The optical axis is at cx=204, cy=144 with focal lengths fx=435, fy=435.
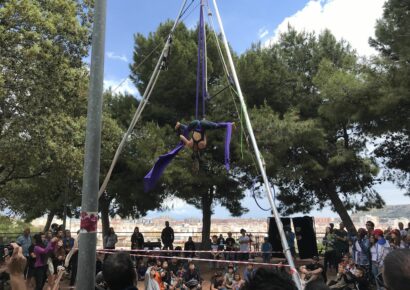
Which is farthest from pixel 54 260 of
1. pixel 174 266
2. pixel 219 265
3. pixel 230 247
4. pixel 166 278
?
pixel 219 265

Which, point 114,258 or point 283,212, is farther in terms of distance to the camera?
point 283,212

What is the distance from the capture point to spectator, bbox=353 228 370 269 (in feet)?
33.0

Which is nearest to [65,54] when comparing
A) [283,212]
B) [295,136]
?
[295,136]

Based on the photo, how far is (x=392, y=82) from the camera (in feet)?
40.5

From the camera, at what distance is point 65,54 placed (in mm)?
13102

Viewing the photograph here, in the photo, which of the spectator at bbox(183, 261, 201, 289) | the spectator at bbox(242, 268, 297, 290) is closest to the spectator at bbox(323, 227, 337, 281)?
the spectator at bbox(183, 261, 201, 289)

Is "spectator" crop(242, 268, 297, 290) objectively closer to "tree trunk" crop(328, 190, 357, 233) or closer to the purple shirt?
the purple shirt

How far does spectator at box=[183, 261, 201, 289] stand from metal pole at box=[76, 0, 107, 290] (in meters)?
6.94

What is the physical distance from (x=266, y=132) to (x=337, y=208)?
5.09 metres

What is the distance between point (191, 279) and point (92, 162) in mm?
7811

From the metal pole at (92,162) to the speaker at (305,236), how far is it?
12.6m

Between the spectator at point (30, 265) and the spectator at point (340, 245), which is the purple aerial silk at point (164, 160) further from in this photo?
the spectator at point (340, 245)

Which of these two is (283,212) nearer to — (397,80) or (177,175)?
(177,175)

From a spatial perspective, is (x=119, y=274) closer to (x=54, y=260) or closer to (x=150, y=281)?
(x=150, y=281)
